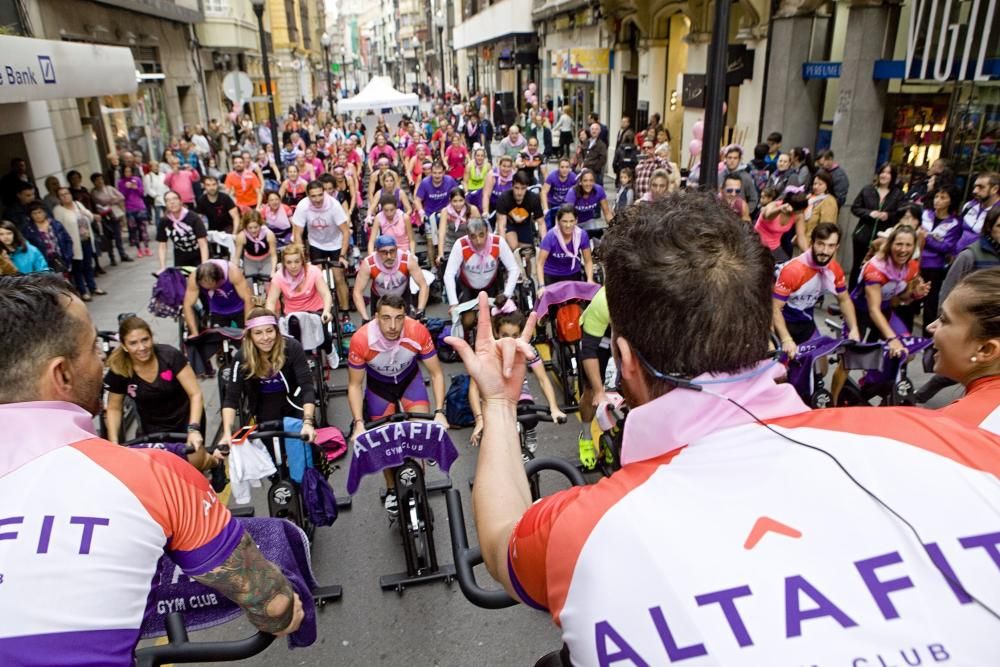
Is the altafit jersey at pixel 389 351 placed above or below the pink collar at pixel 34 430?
below

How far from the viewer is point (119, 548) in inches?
64.6

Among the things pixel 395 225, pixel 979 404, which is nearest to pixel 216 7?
pixel 395 225

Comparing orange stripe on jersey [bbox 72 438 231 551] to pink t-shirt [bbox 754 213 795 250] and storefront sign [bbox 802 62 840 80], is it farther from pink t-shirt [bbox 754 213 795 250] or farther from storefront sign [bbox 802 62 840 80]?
storefront sign [bbox 802 62 840 80]

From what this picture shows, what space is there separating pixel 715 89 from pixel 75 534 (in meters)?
5.77

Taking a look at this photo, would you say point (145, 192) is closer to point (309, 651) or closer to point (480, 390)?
point (309, 651)

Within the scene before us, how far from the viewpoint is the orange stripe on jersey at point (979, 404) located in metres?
2.30

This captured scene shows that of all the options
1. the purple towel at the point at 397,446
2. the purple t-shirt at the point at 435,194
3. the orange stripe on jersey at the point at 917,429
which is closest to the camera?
the orange stripe on jersey at the point at 917,429

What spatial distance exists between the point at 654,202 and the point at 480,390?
24.5 inches

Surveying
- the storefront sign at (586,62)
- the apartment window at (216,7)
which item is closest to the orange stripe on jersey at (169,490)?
the storefront sign at (586,62)

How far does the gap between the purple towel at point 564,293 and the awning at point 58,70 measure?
336 inches

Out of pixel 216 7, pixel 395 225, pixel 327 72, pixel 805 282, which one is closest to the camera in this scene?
pixel 805 282

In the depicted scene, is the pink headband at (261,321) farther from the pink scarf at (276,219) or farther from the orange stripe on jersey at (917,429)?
the pink scarf at (276,219)

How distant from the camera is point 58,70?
1179cm

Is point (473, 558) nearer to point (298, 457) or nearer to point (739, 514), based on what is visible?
point (739, 514)
